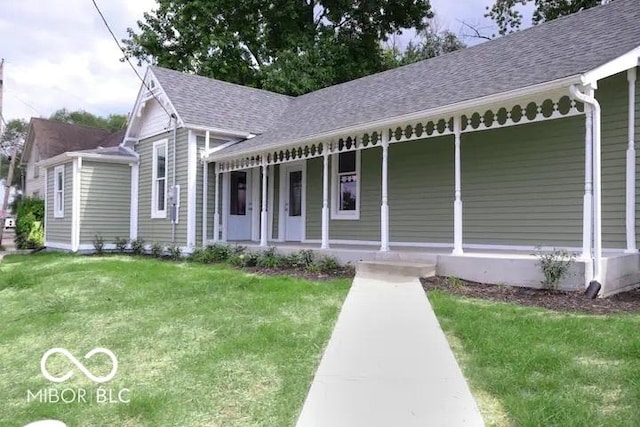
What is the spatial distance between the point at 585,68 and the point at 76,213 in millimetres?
13178

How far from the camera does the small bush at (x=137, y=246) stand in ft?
48.1

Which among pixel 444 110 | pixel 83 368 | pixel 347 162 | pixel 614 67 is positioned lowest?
pixel 83 368

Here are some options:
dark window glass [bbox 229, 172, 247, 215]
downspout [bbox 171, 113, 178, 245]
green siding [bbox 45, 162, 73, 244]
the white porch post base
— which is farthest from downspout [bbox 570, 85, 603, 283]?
green siding [bbox 45, 162, 73, 244]

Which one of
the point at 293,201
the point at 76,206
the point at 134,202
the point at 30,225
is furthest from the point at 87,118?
the point at 293,201

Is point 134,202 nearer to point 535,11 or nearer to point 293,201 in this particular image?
point 293,201

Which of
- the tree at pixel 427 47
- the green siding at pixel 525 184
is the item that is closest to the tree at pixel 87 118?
the tree at pixel 427 47

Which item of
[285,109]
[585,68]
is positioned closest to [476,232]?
[585,68]

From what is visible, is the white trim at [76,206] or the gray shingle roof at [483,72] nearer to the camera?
the gray shingle roof at [483,72]

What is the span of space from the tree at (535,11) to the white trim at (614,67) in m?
16.0

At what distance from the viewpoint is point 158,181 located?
14570 millimetres

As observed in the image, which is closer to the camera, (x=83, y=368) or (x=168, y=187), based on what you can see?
(x=83, y=368)

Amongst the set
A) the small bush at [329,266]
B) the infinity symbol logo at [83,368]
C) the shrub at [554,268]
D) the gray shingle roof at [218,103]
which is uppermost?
the gray shingle roof at [218,103]

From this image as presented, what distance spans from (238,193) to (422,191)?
5601 mm

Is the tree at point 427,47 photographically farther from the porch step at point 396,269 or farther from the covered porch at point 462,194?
the porch step at point 396,269
